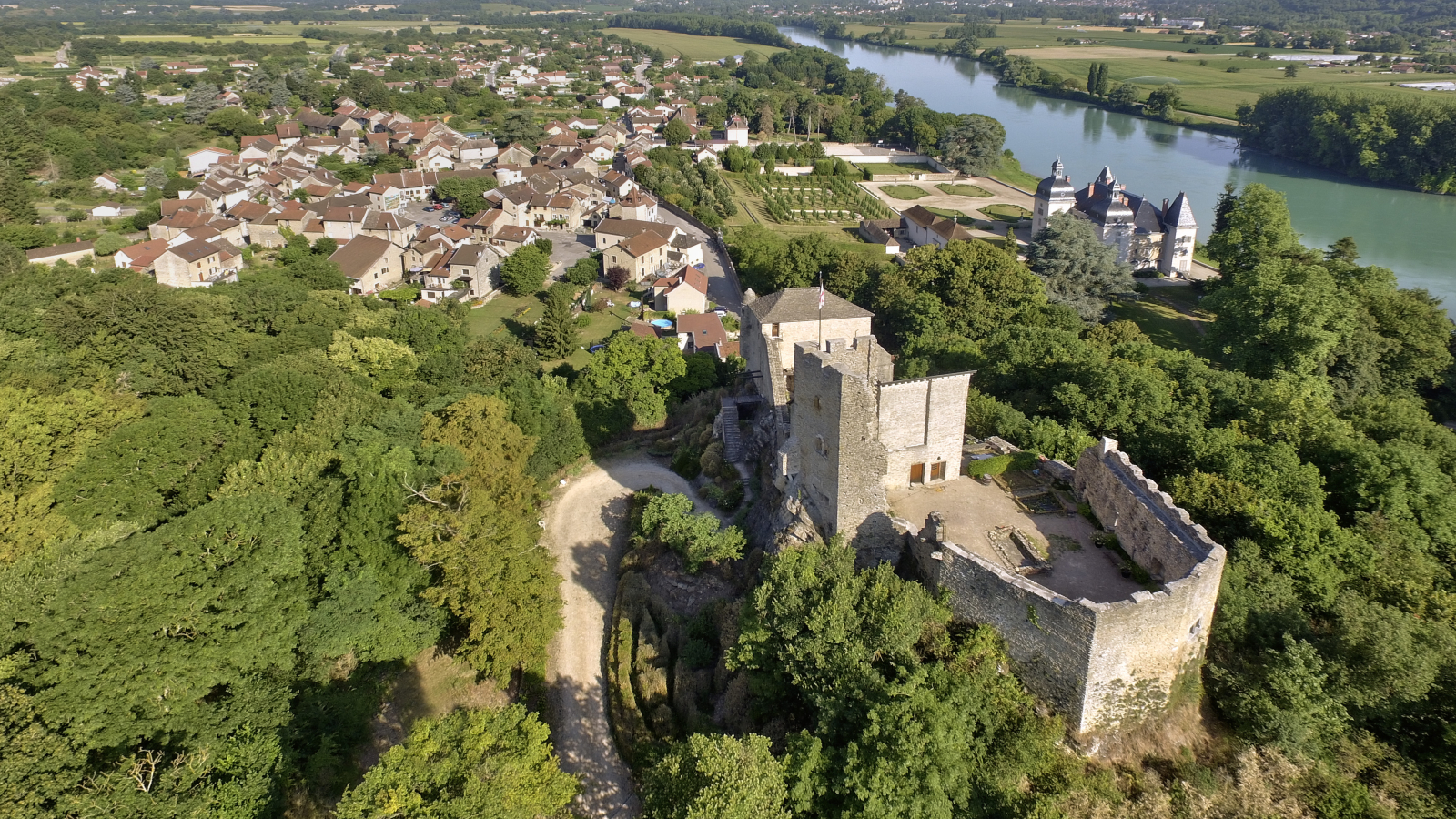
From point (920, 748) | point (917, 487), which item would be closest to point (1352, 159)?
point (917, 487)

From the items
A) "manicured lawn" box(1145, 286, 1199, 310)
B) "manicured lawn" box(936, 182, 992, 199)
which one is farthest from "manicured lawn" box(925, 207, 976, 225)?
"manicured lawn" box(1145, 286, 1199, 310)

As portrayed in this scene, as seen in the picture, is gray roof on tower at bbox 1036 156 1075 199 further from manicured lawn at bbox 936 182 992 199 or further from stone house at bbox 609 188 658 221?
stone house at bbox 609 188 658 221

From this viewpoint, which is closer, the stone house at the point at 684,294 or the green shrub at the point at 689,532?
the green shrub at the point at 689,532

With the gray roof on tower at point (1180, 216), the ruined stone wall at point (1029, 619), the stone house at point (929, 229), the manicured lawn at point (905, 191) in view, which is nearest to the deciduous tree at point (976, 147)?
the manicured lawn at point (905, 191)

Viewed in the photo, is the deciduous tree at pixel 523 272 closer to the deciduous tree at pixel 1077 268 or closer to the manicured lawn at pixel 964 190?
the deciduous tree at pixel 1077 268

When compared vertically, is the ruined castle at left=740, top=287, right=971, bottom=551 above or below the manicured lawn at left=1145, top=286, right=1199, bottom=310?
above
